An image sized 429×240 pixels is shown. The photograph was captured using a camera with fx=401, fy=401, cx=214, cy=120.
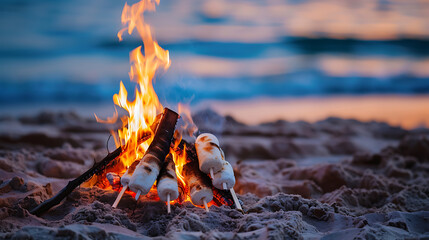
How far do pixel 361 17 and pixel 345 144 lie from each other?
10.3 m

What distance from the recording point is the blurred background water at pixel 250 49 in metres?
12.4

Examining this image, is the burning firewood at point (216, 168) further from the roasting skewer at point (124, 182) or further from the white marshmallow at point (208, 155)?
the roasting skewer at point (124, 182)

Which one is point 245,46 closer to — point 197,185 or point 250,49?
point 250,49

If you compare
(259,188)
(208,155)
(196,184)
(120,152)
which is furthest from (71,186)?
(259,188)

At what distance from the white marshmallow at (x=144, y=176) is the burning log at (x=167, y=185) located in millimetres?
73

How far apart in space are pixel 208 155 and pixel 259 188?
1497 mm

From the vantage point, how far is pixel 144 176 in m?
2.99

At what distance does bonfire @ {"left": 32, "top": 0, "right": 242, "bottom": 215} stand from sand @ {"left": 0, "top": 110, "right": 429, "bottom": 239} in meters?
0.14

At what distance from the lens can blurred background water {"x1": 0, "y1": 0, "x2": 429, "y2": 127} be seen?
40.6 feet

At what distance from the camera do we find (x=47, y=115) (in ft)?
29.0

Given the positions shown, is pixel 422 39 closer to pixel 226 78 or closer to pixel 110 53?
pixel 226 78

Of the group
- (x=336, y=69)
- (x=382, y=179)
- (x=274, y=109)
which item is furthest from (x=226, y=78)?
(x=382, y=179)

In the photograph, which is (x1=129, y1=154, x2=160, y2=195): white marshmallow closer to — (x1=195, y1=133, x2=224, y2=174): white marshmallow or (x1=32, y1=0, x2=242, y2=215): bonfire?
(x1=32, y1=0, x2=242, y2=215): bonfire

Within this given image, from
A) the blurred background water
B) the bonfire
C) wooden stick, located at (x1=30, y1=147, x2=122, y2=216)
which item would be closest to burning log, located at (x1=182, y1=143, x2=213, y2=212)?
the bonfire
